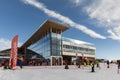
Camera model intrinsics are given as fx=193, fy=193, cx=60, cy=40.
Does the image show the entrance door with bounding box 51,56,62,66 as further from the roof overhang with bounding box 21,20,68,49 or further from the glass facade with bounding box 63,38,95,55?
the roof overhang with bounding box 21,20,68,49

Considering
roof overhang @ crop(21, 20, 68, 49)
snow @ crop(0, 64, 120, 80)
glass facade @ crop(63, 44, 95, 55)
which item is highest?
roof overhang @ crop(21, 20, 68, 49)

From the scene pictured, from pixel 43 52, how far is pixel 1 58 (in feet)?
87.8

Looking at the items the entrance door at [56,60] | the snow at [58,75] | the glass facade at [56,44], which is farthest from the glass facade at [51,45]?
the snow at [58,75]

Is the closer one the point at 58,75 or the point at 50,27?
the point at 58,75

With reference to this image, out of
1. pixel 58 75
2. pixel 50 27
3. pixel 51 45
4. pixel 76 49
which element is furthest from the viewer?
pixel 76 49

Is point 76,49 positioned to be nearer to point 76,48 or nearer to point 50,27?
point 76,48

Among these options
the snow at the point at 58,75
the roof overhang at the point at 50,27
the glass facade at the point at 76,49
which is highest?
the roof overhang at the point at 50,27

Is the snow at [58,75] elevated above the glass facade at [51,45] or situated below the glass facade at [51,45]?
below

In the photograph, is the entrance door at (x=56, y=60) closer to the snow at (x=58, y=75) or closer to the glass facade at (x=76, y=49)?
the glass facade at (x=76, y=49)

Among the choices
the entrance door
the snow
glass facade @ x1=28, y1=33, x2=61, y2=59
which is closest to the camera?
the snow

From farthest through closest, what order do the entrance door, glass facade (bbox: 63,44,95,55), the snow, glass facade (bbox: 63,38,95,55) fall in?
glass facade (bbox: 63,38,95,55) → glass facade (bbox: 63,44,95,55) → the entrance door → the snow

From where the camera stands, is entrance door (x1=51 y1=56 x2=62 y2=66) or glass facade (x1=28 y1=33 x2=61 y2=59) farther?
entrance door (x1=51 y1=56 x2=62 y2=66)

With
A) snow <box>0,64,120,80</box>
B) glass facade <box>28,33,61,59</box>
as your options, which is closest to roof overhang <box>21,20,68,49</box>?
glass facade <box>28,33,61,59</box>

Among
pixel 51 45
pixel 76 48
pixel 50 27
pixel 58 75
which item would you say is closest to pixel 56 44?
pixel 51 45
